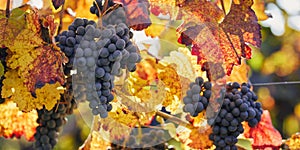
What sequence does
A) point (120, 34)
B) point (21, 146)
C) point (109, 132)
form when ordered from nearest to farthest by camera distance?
point (120, 34)
point (109, 132)
point (21, 146)

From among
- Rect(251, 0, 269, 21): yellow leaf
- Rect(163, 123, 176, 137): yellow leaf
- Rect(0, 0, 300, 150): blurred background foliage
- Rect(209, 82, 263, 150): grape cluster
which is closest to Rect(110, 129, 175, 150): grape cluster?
Rect(163, 123, 176, 137): yellow leaf


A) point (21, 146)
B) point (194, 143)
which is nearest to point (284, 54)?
point (21, 146)

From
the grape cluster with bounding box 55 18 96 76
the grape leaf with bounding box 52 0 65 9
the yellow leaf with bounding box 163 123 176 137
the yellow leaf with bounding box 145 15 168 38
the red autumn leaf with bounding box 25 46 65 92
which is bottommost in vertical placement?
the yellow leaf with bounding box 163 123 176 137

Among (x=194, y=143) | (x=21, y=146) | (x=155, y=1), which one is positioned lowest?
(x=21, y=146)

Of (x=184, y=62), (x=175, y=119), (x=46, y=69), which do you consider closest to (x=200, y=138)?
(x=175, y=119)

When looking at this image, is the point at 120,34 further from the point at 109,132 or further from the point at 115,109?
the point at 109,132

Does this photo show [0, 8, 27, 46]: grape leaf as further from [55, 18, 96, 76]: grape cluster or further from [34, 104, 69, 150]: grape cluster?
[34, 104, 69, 150]: grape cluster
